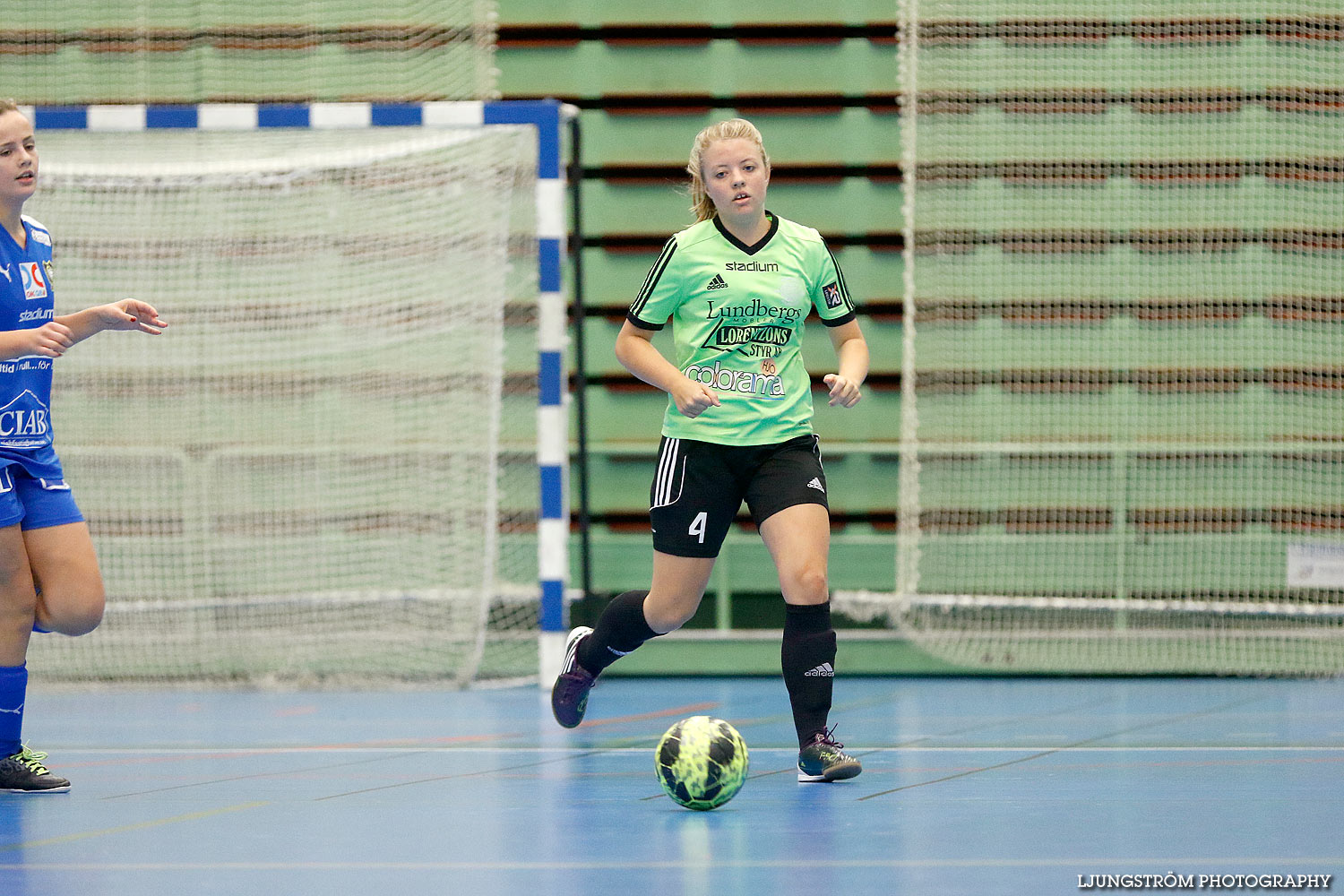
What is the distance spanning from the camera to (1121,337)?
27.0ft

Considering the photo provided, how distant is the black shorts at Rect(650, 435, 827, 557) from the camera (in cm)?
453

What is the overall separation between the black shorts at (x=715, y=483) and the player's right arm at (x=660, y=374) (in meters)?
0.15

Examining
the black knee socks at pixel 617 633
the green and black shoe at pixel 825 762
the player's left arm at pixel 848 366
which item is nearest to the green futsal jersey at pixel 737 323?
the player's left arm at pixel 848 366

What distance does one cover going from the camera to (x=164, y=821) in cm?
399

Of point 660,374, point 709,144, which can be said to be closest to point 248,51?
point 709,144

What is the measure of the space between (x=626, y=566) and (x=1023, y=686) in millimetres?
2186

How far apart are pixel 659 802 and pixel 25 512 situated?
6.82 feet

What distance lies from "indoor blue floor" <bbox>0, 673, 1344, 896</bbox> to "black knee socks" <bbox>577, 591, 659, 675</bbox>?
0.35m

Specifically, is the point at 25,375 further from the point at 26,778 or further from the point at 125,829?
the point at 125,829

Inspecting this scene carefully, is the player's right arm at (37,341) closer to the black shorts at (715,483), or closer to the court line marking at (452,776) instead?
the court line marking at (452,776)

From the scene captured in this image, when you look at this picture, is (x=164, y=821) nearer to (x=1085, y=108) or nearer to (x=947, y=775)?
(x=947, y=775)

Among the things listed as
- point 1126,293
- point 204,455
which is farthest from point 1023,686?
point 204,455

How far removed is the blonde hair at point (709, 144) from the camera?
4535 mm

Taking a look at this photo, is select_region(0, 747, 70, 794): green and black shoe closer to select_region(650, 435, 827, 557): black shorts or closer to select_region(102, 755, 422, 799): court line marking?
select_region(102, 755, 422, 799): court line marking
